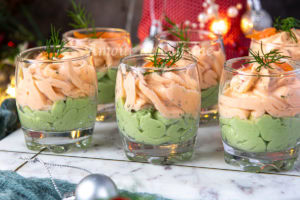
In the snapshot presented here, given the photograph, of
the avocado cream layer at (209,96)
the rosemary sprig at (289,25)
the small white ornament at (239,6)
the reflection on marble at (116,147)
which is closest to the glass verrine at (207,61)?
the avocado cream layer at (209,96)

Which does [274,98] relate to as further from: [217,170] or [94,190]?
[94,190]

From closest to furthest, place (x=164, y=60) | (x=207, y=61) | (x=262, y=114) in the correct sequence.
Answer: (x=262, y=114), (x=164, y=60), (x=207, y=61)

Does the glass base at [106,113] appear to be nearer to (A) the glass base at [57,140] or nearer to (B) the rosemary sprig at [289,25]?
(A) the glass base at [57,140]

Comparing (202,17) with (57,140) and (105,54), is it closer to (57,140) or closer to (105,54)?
(105,54)

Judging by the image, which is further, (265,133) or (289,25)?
(289,25)

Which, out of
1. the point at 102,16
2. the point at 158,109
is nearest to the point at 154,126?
the point at 158,109

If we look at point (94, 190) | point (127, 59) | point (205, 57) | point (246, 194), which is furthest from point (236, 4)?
point (94, 190)
